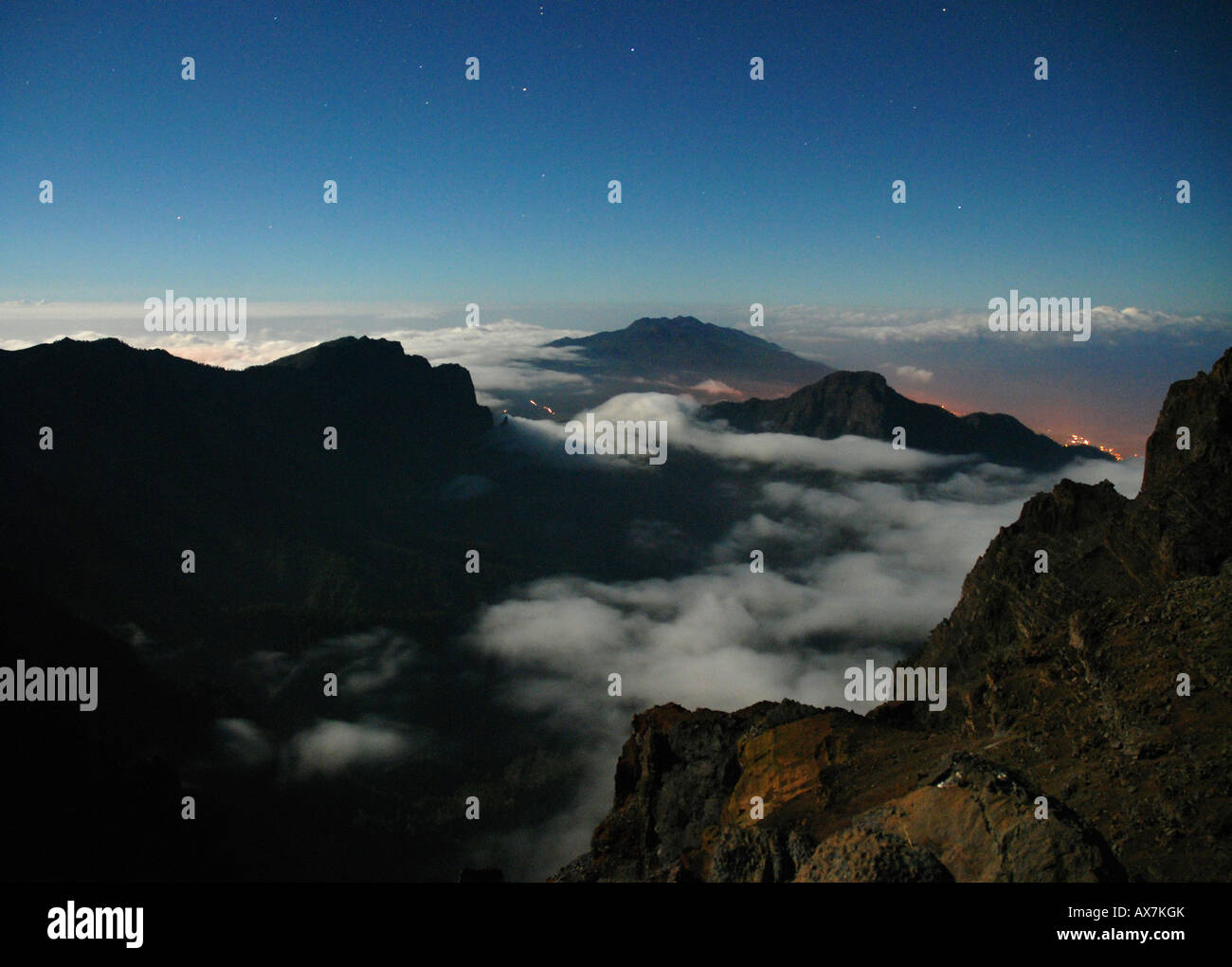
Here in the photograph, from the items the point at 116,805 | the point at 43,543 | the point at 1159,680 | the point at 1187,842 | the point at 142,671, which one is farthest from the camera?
the point at 43,543

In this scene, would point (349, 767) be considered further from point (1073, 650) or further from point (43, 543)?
point (1073, 650)

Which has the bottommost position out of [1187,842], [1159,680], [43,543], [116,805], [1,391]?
[116,805]

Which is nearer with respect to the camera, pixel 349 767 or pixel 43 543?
pixel 349 767

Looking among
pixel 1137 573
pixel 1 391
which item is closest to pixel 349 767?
pixel 1137 573
